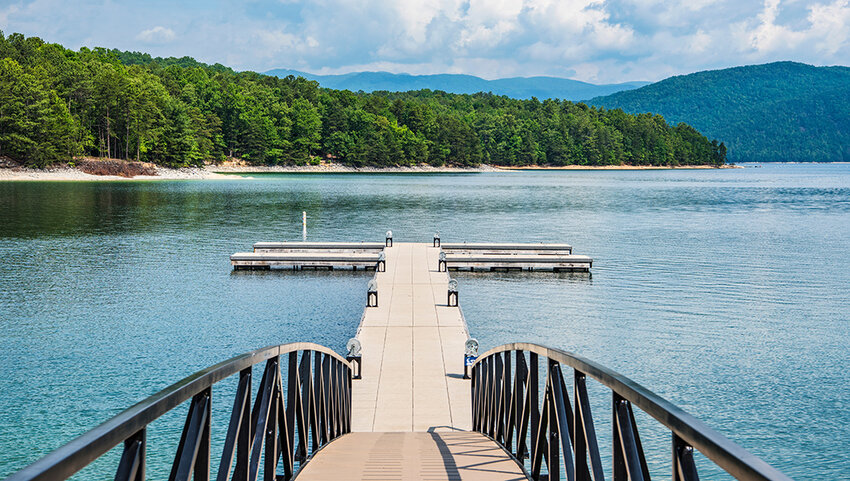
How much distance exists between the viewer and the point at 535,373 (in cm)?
512

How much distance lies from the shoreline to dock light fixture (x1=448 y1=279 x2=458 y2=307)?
80191 millimetres

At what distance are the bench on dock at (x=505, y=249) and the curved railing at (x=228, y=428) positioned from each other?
23.1 meters

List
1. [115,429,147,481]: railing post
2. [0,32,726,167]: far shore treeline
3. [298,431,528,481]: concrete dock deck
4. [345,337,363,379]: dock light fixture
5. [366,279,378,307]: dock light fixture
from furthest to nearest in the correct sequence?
[0,32,726,167]: far shore treeline → [366,279,378,307]: dock light fixture → [345,337,363,379]: dock light fixture → [298,431,528,481]: concrete dock deck → [115,429,147,481]: railing post

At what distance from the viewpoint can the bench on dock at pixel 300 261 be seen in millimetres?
27453

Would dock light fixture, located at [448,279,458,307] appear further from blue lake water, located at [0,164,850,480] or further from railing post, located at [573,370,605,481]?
railing post, located at [573,370,605,481]

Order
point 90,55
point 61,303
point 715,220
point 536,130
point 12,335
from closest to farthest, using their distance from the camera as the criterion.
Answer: point 12,335
point 61,303
point 715,220
point 90,55
point 536,130

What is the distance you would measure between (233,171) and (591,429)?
124766 millimetres

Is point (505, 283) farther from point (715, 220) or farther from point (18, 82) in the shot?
point (18, 82)

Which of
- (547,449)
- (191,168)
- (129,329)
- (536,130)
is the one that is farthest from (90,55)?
(547,449)

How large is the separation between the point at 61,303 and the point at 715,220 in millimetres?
42058

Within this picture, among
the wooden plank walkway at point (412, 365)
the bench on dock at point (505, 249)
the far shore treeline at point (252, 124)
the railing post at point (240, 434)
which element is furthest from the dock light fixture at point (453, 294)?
the far shore treeline at point (252, 124)

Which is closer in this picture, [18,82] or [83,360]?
[83,360]

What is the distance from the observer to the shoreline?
8456cm

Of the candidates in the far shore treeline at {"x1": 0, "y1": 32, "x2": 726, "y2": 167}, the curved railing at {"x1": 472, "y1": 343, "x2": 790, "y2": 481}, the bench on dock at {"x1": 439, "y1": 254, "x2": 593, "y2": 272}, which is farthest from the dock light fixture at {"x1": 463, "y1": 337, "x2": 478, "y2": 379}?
the far shore treeline at {"x1": 0, "y1": 32, "x2": 726, "y2": 167}
